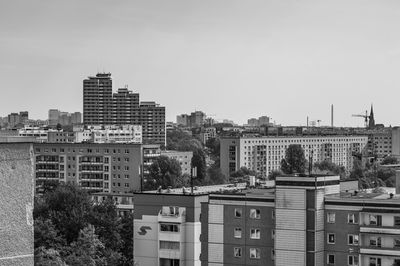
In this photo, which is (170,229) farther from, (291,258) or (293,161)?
(293,161)

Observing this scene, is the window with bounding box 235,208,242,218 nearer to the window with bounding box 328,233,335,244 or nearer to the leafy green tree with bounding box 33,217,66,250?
the window with bounding box 328,233,335,244

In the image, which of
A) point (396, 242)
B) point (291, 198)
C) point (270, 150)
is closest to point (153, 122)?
point (270, 150)

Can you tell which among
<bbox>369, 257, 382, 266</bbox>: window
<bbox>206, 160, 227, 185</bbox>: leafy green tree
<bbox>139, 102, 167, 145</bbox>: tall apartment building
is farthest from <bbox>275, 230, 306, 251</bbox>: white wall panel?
<bbox>139, 102, 167, 145</bbox>: tall apartment building

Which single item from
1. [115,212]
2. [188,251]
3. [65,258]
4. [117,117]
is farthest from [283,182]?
[117,117]

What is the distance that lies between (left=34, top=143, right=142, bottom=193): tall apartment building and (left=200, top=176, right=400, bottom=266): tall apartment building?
1838 inches

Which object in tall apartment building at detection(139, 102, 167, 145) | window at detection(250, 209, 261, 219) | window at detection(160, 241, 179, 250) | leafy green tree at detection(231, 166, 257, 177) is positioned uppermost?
tall apartment building at detection(139, 102, 167, 145)

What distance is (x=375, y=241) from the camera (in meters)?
30.6

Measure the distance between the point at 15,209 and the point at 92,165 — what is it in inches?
3115

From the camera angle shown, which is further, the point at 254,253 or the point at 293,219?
the point at 254,253

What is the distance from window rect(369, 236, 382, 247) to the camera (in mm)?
30578

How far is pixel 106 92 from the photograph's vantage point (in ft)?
592

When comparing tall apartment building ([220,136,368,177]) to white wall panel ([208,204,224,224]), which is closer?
white wall panel ([208,204,224,224])

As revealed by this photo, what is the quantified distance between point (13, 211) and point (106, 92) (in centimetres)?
17522

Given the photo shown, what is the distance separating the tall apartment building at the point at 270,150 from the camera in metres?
118
